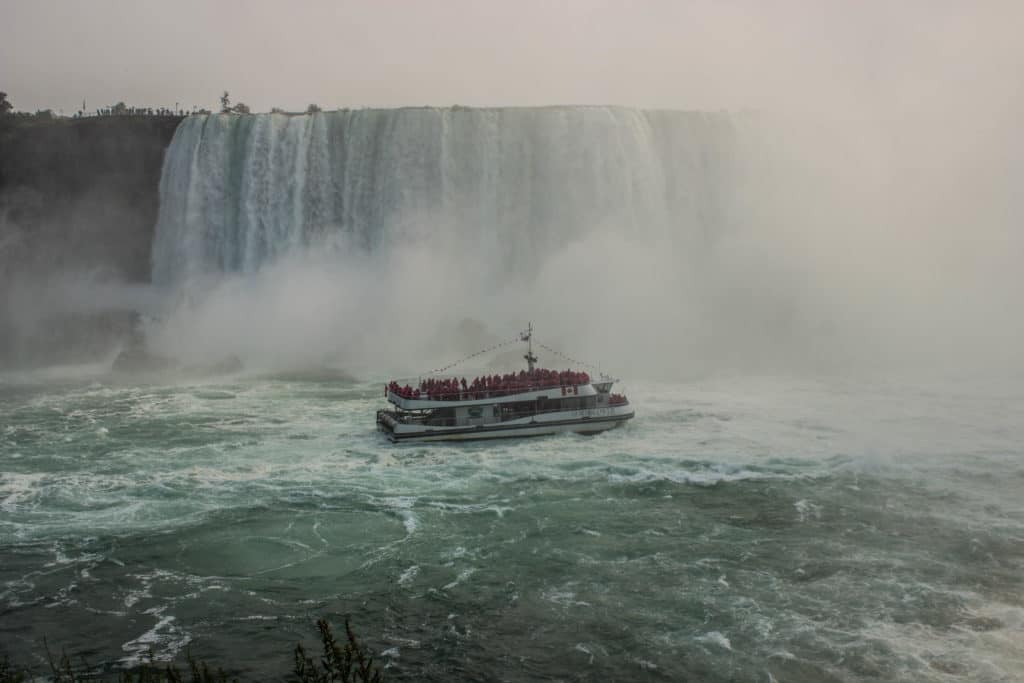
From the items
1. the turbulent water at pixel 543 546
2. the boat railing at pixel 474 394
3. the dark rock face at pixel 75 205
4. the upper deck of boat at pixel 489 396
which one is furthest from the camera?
the dark rock face at pixel 75 205

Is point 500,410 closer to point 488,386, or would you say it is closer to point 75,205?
point 488,386

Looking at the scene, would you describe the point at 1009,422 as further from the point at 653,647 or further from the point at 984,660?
the point at 653,647

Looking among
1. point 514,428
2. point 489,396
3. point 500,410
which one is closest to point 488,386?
point 489,396

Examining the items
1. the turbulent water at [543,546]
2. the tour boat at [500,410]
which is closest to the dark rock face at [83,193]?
the turbulent water at [543,546]

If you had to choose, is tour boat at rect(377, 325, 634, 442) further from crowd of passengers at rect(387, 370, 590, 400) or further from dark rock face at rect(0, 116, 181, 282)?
dark rock face at rect(0, 116, 181, 282)

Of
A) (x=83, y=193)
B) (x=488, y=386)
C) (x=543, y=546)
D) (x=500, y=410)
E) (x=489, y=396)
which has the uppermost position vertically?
(x=83, y=193)

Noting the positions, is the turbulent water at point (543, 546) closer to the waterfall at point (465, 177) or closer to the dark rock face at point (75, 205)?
the waterfall at point (465, 177)
